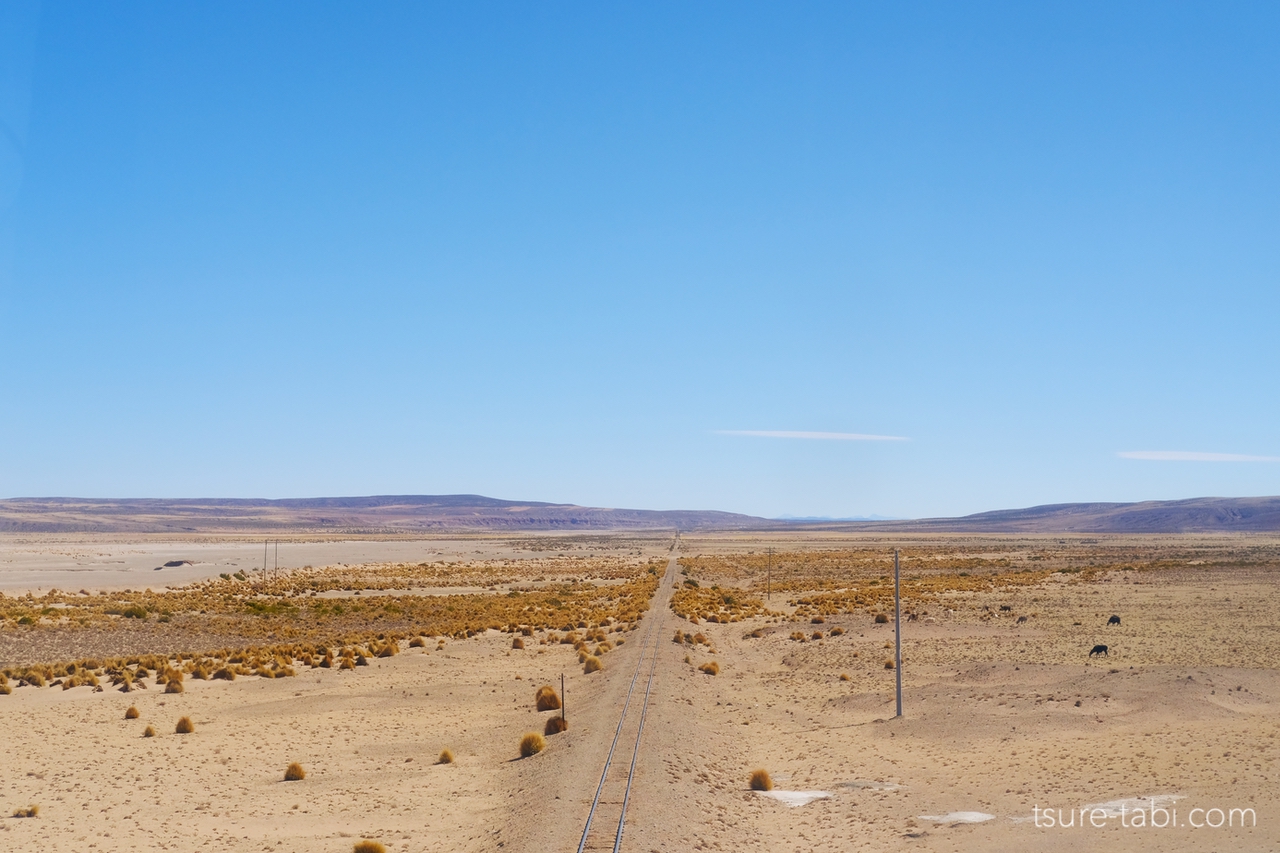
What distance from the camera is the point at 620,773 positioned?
16.8 m

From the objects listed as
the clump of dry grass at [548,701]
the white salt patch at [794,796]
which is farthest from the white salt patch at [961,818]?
the clump of dry grass at [548,701]

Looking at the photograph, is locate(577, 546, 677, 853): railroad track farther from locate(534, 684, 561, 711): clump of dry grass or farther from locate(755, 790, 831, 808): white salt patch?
locate(755, 790, 831, 808): white salt patch

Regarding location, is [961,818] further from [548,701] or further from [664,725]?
[548,701]

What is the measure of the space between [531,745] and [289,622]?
31041 millimetres

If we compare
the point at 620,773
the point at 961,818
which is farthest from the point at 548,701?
the point at 961,818

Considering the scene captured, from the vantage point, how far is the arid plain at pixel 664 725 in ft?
48.3

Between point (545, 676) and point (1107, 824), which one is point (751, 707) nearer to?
point (545, 676)

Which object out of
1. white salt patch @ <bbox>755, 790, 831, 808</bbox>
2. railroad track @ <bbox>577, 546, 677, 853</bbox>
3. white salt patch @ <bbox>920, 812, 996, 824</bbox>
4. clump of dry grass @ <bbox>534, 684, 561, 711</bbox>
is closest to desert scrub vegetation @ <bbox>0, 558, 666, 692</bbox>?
railroad track @ <bbox>577, 546, 677, 853</bbox>

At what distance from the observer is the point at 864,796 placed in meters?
16.7

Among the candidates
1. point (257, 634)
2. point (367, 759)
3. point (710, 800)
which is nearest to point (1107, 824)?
point (710, 800)

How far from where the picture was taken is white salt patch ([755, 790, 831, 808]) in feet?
54.0

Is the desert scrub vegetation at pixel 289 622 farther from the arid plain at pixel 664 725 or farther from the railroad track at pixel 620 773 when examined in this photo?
the railroad track at pixel 620 773

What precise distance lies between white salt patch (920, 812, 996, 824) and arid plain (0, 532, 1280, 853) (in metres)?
0.07

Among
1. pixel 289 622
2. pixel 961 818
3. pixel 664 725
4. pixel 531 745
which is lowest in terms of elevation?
pixel 289 622
